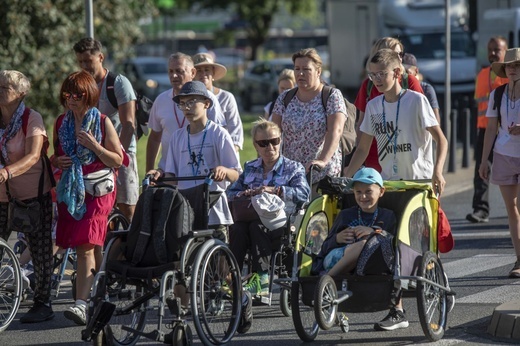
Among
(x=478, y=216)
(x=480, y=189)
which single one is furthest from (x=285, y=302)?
(x=478, y=216)

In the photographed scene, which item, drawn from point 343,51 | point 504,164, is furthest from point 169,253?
point 343,51

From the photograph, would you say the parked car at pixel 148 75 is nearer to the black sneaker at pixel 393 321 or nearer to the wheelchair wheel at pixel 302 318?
the black sneaker at pixel 393 321

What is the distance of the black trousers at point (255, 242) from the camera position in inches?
342

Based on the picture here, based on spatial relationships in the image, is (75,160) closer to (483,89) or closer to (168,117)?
(168,117)

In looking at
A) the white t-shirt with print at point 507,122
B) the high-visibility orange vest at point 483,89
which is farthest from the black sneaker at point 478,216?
the white t-shirt with print at point 507,122

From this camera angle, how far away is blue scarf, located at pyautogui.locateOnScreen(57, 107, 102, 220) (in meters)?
8.62

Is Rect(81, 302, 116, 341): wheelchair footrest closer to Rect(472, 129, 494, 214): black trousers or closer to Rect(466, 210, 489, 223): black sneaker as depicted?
Rect(472, 129, 494, 214): black trousers

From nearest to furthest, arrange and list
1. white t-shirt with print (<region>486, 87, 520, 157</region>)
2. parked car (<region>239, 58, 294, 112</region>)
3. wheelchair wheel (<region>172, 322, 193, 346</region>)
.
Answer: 1. wheelchair wheel (<region>172, 322, 193, 346</region>)
2. white t-shirt with print (<region>486, 87, 520, 157</region>)
3. parked car (<region>239, 58, 294, 112</region>)

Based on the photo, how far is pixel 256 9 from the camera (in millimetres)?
53656

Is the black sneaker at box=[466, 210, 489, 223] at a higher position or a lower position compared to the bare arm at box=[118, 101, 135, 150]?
lower

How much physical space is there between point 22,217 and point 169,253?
1.84m

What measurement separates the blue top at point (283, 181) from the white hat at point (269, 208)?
0.38ft

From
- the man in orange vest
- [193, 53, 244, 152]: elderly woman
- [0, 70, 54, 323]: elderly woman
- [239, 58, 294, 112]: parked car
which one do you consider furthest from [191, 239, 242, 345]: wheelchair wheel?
[239, 58, 294, 112]: parked car

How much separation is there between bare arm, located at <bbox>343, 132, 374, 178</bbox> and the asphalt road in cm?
109
